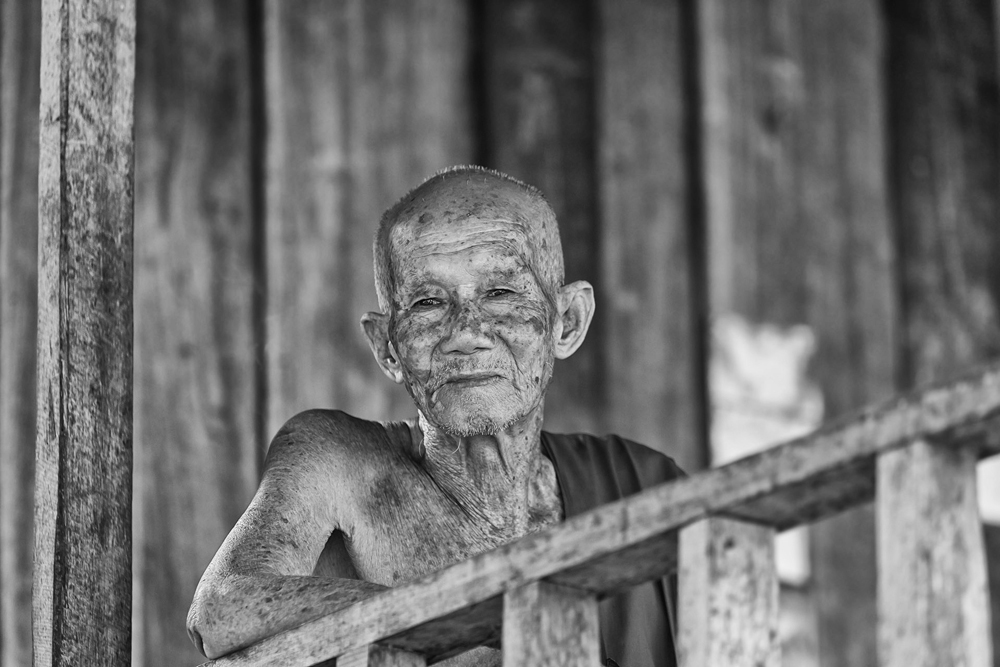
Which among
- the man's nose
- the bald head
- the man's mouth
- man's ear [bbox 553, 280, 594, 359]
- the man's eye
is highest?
the bald head

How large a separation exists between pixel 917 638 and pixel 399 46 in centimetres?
352

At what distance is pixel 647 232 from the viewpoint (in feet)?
17.9

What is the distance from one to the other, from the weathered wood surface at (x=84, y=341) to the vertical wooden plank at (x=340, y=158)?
5.36ft

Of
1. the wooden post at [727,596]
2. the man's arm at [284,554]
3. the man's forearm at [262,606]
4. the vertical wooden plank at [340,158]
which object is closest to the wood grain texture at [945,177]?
the vertical wooden plank at [340,158]

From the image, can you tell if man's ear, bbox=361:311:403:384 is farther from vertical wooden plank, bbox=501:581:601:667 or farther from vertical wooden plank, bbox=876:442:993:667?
vertical wooden plank, bbox=876:442:993:667

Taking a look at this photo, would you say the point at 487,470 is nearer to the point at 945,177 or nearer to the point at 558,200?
the point at 558,200

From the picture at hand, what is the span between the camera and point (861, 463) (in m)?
2.15

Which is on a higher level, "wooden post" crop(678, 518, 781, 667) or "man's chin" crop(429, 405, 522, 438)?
"man's chin" crop(429, 405, 522, 438)

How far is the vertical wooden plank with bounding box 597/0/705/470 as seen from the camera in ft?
17.6

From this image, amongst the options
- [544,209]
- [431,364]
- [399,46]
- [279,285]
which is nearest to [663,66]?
[399,46]

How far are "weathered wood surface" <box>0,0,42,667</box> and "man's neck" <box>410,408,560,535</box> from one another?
1223mm

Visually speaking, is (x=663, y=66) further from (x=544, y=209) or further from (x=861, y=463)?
(x=861, y=463)

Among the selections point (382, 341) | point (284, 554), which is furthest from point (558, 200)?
point (284, 554)

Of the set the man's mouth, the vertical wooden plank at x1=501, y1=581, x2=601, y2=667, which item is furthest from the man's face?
the vertical wooden plank at x1=501, y1=581, x2=601, y2=667
